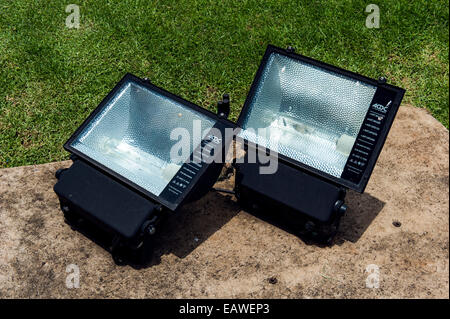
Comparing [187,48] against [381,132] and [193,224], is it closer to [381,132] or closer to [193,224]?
[193,224]

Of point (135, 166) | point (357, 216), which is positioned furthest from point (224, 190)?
point (357, 216)

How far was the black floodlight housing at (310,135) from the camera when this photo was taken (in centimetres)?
356

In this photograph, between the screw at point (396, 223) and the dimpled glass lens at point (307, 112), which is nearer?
the dimpled glass lens at point (307, 112)

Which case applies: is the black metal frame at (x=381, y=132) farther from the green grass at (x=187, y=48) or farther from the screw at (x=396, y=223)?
the green grass at (x=187, y=48)

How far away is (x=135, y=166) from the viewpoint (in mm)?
3998

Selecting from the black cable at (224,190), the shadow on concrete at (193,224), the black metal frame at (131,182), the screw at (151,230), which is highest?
the black metal frame at (131,182)

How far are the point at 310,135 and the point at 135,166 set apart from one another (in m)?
1.37

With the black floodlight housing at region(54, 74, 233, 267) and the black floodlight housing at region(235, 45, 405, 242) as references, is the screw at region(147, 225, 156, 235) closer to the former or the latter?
the black floodlight housing at region(54, 74, 233, 267)

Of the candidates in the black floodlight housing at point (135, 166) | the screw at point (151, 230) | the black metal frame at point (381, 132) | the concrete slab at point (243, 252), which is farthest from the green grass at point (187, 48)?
the screw at point (151, 230)

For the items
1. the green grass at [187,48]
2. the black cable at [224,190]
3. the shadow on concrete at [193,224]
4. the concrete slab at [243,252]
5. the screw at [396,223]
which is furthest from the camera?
the green grass at [187,48]

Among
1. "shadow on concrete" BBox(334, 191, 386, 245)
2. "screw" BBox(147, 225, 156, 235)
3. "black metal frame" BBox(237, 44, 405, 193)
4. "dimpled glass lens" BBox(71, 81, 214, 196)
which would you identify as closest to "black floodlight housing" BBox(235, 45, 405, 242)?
"black metal frame" BBox(237, 44, 405, 193)

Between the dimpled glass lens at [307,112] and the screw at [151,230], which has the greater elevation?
the dimpled glass lens at [307,112]

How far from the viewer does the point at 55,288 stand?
3691 mm

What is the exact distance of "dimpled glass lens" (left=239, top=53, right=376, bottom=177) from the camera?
3801 mm
